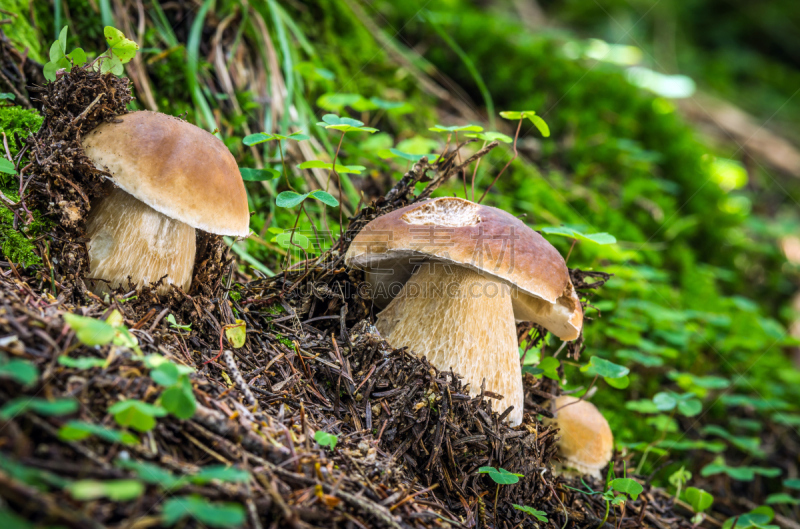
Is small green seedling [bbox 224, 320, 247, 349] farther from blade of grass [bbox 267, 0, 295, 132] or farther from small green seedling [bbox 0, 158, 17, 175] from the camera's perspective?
blade of grass [bbox 267, 0, 295, 132]

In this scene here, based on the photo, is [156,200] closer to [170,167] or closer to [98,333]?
[170,167]

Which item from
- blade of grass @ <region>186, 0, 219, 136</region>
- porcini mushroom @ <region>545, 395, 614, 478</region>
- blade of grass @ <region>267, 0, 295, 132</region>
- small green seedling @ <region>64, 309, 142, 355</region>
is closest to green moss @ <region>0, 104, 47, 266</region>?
small green seedling @ <region>64, 309, 142, 355</region>

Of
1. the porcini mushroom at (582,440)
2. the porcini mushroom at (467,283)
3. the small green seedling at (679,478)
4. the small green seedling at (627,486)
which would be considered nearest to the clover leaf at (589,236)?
the porcini mushroom at (467,283)

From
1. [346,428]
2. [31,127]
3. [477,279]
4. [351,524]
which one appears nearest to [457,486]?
[346,428]

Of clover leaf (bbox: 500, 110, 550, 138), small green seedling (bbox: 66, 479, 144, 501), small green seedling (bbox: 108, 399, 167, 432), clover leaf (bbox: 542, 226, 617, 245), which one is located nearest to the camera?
small green seedling (bbox: 66, 479, 144, 501)

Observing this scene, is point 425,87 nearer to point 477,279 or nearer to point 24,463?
point 477,279

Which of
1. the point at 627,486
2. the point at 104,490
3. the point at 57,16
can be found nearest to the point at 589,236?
the point at 627,486
